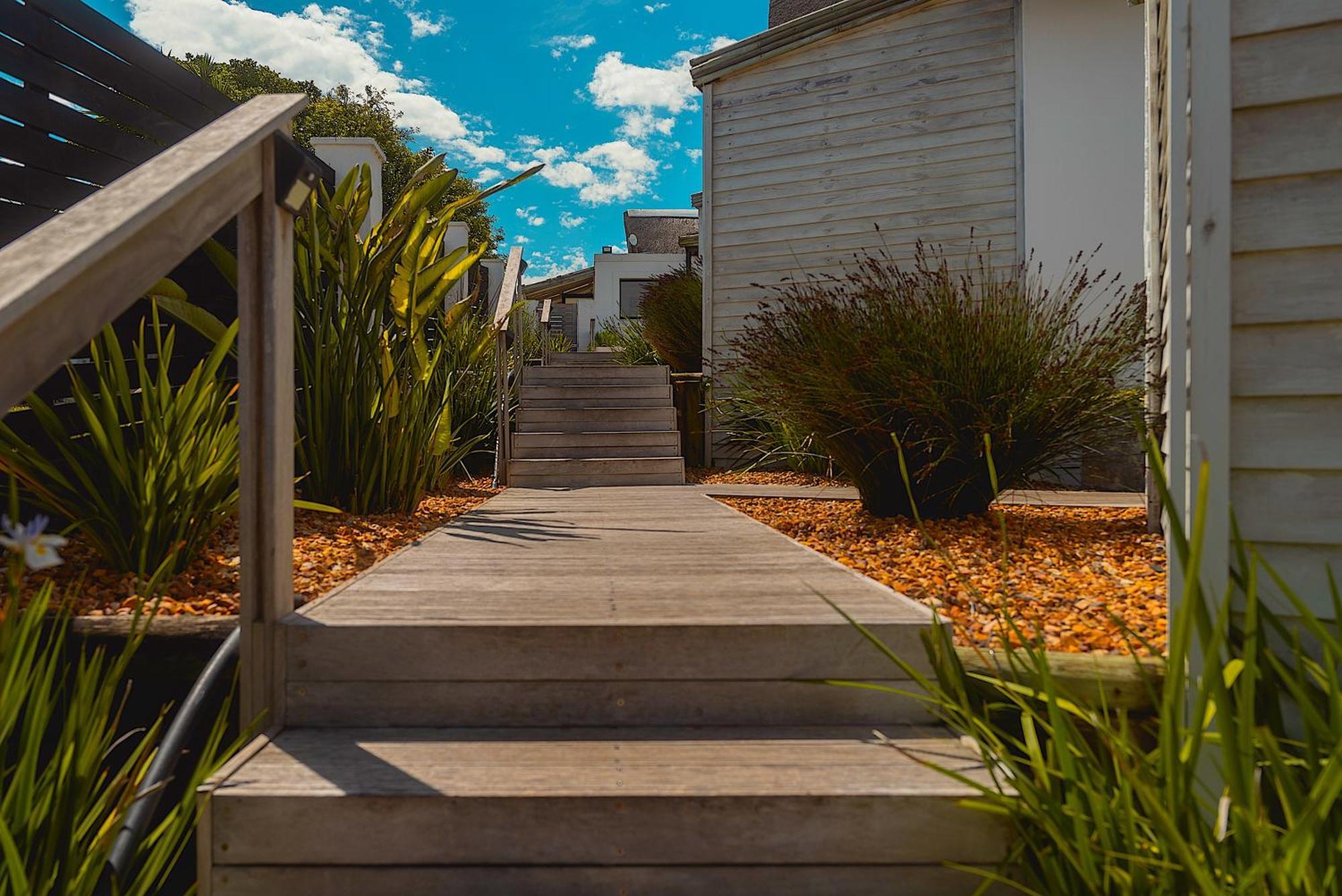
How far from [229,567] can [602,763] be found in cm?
151

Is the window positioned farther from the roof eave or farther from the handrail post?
the handrail post

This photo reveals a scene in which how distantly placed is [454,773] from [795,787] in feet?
1.93

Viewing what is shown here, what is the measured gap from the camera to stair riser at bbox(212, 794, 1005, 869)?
4.36ft

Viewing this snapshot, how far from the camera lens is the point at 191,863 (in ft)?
5.61

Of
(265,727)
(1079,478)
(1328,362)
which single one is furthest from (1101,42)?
(265,727)

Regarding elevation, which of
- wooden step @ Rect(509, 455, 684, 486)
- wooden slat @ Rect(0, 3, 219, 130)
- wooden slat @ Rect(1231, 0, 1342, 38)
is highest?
wooden slat @ Rect(0, 3, 219, 130)

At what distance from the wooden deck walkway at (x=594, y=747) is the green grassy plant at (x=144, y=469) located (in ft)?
1.75

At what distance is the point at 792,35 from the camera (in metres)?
6.48

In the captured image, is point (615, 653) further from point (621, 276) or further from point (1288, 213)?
point (621, 276)

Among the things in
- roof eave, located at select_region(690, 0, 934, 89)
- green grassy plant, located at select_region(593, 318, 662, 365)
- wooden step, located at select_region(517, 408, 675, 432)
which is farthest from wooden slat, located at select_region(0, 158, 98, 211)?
green grassy plant, located at select_region(593, 318, 662, 365)

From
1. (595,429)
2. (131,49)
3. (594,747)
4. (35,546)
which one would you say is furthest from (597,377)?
(35,546)

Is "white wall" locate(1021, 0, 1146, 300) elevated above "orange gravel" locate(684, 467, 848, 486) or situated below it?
above

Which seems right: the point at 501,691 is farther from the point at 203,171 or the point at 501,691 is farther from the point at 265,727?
the point at 203,171

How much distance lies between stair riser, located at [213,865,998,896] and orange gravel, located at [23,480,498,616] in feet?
2.32
